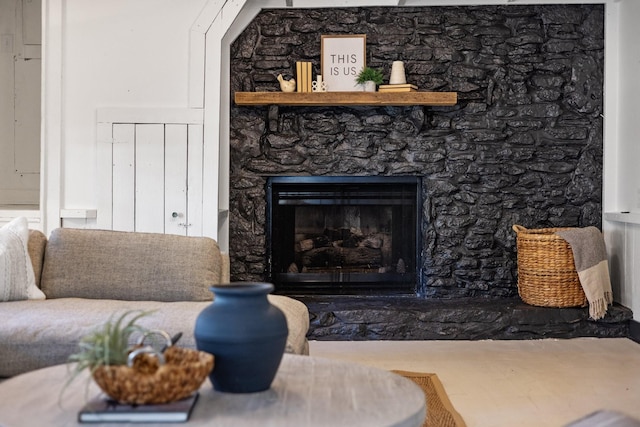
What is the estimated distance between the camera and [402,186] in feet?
16.1

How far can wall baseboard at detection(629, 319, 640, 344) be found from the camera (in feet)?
14.1

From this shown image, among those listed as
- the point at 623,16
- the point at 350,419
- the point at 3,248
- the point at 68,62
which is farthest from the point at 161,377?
the point at 623,16

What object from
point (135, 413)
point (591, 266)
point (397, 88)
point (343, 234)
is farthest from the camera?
point (343, 234)

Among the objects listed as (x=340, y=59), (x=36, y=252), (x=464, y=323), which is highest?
(x=340, y=59)

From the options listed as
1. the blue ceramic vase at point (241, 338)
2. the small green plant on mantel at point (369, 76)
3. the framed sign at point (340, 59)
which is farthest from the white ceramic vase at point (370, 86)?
the blue ceramic vase at point (241, 338)

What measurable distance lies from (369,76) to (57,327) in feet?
9.20

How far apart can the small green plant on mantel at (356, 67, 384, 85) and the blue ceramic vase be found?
10.4ft

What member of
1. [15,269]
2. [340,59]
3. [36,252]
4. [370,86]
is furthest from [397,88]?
[15,269]

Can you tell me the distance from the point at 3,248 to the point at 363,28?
9.51 feet

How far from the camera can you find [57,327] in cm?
240

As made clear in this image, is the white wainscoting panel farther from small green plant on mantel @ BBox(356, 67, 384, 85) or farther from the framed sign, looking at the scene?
small green plant on mantel @ BBox(356, 67, 384, 85)

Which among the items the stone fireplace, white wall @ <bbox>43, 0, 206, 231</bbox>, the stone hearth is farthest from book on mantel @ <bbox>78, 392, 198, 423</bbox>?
the stone fireplace

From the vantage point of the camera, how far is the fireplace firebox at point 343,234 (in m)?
4.86

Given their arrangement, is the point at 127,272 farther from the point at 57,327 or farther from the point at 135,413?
the point at 135,413
